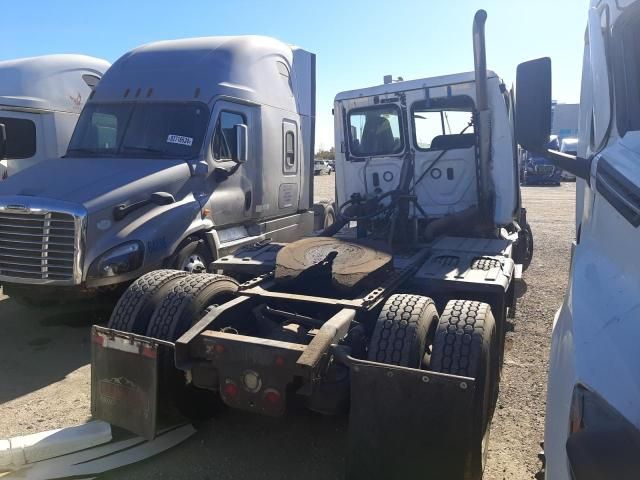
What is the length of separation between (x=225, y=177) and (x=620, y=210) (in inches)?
219

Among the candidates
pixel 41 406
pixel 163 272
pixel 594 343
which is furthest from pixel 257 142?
pixel 594 343

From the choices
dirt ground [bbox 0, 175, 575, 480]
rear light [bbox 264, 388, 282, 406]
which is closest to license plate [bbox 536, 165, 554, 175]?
dirt ground [bbox 0, 175, 575, 480]

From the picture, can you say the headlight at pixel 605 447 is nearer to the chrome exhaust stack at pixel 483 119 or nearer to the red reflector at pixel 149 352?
the red reflector at pixel 149 352

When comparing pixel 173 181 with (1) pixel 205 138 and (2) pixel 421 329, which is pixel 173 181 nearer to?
(1) pixel 205 138

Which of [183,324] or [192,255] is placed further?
[192,255]

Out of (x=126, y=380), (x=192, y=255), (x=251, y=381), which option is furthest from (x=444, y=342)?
(x=192, y=255)

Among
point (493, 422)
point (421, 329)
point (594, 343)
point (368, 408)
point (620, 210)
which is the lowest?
point (493, 422)

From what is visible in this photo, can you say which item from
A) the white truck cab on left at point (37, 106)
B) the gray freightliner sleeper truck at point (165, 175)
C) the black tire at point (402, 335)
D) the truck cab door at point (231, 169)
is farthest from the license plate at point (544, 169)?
the black tire at point (402, 335)

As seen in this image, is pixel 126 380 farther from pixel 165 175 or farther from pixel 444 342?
pixel 165 175

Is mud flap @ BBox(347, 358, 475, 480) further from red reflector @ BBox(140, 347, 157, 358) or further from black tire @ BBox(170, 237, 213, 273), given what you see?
black tire @ BBox(170, 237, 213, 273)

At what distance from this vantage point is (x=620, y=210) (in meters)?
2.03

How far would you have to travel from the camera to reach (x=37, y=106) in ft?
29.6

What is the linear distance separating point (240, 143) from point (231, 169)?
0.39 metres

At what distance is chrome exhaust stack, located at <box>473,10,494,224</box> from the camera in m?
4.66
